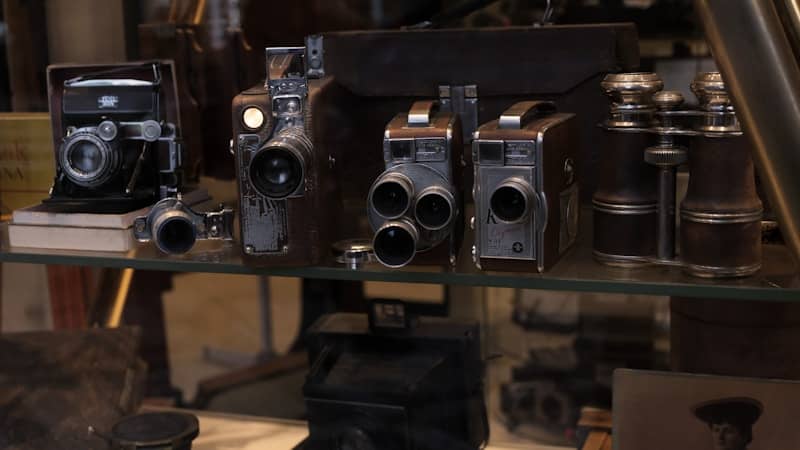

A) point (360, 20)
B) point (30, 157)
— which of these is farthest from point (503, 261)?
point (30, 157)

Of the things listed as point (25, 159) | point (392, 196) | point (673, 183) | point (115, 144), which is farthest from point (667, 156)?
point (25, 159)

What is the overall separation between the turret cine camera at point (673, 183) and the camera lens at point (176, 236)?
0.42 meters

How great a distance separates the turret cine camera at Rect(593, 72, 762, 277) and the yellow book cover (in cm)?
68

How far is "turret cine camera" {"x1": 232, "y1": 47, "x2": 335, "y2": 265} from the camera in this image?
3.41ft

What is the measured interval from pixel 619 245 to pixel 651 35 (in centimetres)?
38

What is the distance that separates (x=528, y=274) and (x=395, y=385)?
0.80ft

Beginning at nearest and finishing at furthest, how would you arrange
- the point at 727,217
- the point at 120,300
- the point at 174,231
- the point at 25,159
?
the point at 727,217 < the point at 174,231 < the point at 25,159 < the point at 120,300

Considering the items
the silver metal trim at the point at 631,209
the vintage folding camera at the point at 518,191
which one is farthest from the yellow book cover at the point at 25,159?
the silver metal trim at the point at 631,209

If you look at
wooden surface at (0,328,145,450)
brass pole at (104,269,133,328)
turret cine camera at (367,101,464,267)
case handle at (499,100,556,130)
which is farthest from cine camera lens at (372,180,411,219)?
brass pole at (104,269,133,328)

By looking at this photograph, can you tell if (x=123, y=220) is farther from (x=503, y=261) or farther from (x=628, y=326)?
(x=628, y=326)

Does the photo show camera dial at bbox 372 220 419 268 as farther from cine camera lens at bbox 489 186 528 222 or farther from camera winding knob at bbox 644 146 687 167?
camera winding knob at bbox 644 146 687 167

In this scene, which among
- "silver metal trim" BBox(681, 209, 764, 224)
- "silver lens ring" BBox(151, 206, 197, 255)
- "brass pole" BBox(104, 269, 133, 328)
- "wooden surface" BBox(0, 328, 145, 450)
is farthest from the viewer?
"brass pole" BBox(104, 269, 133, 328)

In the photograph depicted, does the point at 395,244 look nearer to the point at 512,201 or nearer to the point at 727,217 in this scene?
the point at 512,201

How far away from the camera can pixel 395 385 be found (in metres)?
1.18
